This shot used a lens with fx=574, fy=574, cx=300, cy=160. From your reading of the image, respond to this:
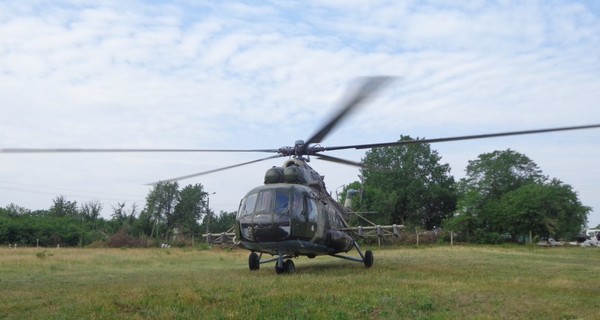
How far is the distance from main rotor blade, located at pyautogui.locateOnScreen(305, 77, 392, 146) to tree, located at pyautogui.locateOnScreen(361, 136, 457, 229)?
6613 centimetres

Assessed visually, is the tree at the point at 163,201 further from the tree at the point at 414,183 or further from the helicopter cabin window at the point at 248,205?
the helicopter cabin window at the point at 248,205

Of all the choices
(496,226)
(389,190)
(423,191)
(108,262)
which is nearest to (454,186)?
(423,191)

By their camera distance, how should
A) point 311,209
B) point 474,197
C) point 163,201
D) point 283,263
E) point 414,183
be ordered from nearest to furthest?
point 283,263 → point 311,209 → point 474,197 → point 414,183 → point 163,201

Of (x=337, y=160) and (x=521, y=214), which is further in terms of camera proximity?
(x=521, y=214)

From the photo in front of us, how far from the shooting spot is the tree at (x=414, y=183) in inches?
3322

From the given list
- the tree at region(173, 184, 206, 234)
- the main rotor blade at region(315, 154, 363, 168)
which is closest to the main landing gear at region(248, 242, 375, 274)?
the main rotor blade at region(315, 154, 363, 168)

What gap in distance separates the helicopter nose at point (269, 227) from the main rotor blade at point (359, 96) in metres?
3.02

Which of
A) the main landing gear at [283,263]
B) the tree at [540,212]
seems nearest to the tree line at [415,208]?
the tree at [540,212]

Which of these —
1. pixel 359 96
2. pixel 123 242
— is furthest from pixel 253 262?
pixel 123 242

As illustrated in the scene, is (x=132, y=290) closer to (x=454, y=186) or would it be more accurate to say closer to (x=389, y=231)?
(x=389, y=231)

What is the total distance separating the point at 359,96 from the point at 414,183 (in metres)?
73.4

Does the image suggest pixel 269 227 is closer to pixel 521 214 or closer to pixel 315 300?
pixel 315 300

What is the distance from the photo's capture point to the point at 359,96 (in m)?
13.4

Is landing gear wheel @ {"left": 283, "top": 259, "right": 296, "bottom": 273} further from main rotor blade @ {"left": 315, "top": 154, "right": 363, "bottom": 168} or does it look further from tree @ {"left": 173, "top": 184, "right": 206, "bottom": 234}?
tree @ {"left": 173, "top": 184, "right": 206, "bottom": 234}
